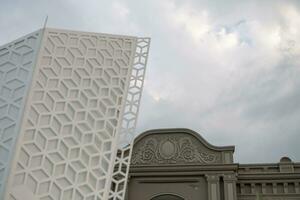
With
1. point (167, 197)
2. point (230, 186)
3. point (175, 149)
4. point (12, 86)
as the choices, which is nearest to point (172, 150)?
point (175, 149)

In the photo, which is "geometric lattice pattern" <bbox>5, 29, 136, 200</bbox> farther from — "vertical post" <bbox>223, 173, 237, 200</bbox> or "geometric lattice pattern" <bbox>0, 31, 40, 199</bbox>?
"vertical post" <bbox>223, 173, 237, 200</bbox>

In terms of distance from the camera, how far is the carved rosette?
16.8 metres

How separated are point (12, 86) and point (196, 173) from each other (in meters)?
8.98

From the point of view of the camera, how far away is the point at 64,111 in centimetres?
1099

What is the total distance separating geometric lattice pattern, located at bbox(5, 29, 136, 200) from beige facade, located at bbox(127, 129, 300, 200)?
A: 6.25m

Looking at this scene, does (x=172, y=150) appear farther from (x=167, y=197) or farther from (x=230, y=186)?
(x=230, y=186)

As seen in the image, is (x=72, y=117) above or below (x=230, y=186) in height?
below

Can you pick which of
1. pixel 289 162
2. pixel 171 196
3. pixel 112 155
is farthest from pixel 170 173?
pixel 112 155

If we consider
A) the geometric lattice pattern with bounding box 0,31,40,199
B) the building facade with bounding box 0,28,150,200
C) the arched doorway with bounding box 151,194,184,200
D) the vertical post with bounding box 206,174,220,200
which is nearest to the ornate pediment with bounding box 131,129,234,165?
the vertical post with bounding box 206,174,220,200

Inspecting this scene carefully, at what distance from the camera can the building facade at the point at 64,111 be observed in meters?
10.1

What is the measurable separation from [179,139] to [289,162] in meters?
4.97

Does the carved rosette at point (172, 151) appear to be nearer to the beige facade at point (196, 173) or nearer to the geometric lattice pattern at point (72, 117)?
the beige facade at point (196, 173)

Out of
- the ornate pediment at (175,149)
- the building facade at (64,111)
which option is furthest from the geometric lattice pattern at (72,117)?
the ornate pediment at (175,149)

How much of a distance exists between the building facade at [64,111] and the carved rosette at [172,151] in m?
5.92
